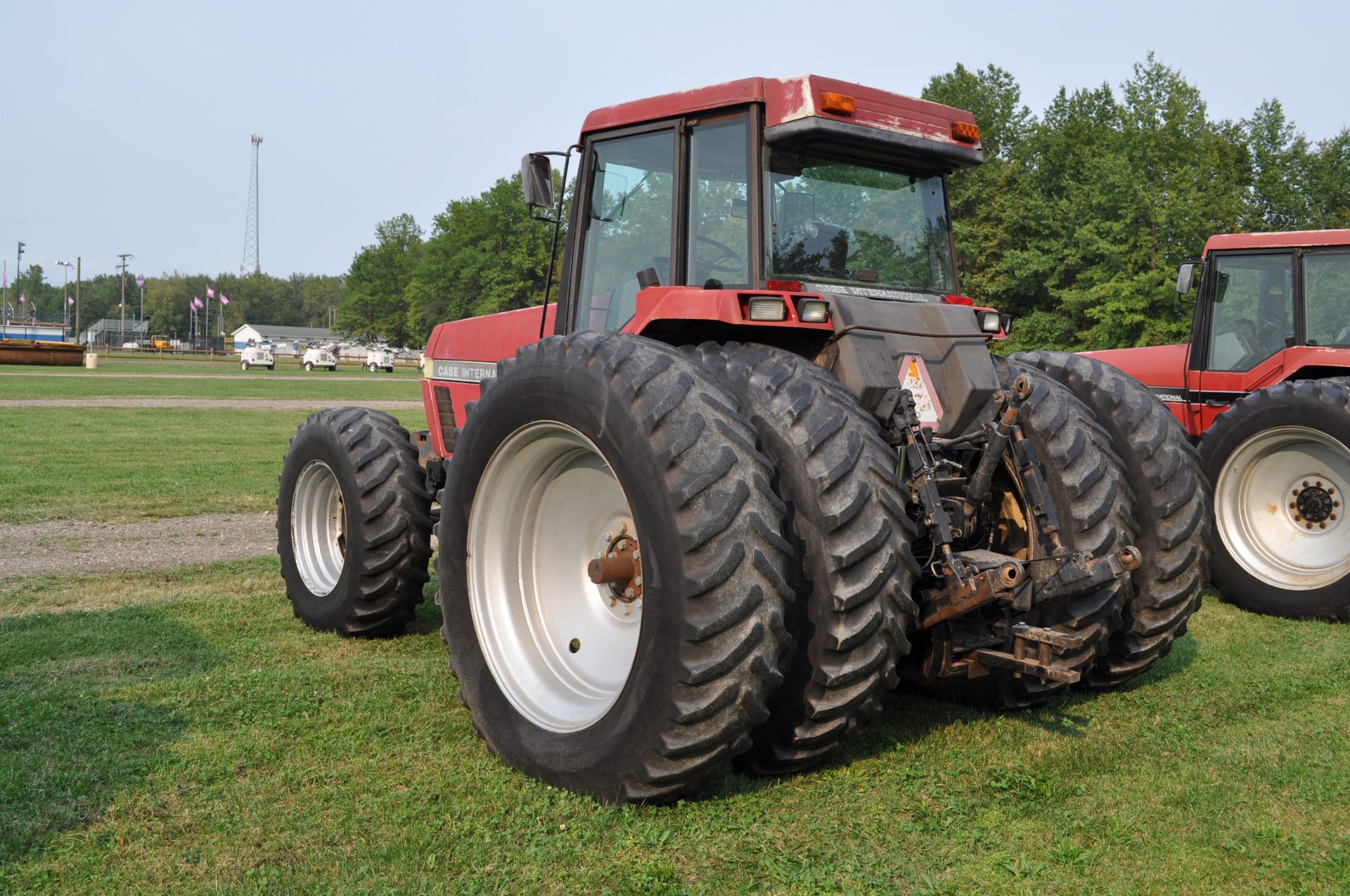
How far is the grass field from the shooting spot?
3.48 m

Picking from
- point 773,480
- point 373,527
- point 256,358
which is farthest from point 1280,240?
point 256,358

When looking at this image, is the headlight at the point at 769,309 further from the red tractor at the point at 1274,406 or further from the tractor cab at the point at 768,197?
the red tractor at the point at 1274,406

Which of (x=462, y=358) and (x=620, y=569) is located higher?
(x=462, y=358)

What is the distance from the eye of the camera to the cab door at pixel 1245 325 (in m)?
9.34

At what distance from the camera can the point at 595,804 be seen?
3965mm

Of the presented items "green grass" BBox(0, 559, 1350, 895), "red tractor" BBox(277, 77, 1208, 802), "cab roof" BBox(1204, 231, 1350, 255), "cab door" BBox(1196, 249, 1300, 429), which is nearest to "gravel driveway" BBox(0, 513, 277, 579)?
"green grass" BBox(0, 559, 1350, 895)

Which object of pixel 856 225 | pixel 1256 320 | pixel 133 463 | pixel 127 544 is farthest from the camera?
pixel 133 463

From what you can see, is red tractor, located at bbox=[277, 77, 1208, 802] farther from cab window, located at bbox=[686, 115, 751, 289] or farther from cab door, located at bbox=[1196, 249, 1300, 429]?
cab door, located at bbox=[1196, 249, 1300, 429]

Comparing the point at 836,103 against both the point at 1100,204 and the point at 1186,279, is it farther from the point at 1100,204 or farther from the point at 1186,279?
the point at 1100,204

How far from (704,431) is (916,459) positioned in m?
0.99

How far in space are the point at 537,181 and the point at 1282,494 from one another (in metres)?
6.15

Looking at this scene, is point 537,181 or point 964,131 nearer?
point 964,131

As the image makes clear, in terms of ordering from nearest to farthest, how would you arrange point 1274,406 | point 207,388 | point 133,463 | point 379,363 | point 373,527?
1. point 373,527
2. point 1274,406
3. point 133,463
4. point 207,388
5. point 379,363

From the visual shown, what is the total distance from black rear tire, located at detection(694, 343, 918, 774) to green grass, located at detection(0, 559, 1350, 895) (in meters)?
0.33
